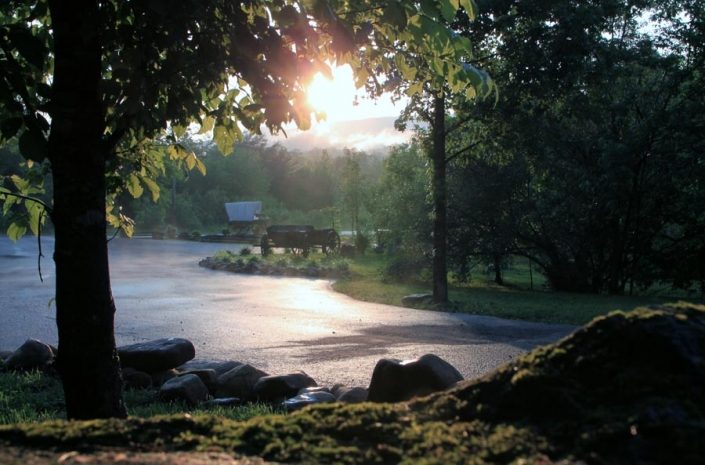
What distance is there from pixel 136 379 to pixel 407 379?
3.20 m

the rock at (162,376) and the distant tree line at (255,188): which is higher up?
the distant tree line at (255,188)

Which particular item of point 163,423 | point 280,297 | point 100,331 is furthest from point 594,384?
point 280,297

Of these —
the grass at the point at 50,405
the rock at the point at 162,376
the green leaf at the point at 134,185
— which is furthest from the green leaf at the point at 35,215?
the rock at the point at 162,376

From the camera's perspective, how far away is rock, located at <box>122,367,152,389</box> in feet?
25.1

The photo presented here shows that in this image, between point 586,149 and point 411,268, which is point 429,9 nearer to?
point 586,149

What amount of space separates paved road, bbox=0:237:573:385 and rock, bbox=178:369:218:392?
1.22 metres

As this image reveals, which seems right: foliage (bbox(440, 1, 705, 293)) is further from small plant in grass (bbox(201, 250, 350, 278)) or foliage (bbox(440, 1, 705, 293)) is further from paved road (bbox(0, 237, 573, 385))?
small plant in grass (bbox(201, 250, 350, 278))

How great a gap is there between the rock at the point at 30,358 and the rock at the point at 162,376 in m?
1.29

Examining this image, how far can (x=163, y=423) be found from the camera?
2.04m

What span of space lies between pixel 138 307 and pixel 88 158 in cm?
1271

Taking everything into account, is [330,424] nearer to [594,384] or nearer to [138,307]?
[594,384]

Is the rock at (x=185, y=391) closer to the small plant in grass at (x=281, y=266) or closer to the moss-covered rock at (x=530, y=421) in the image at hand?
the moss-covered rock at (x=530, y=421)

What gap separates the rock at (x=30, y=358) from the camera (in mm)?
8391

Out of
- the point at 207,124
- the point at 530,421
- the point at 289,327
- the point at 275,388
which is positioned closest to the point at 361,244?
the point at 289,327
